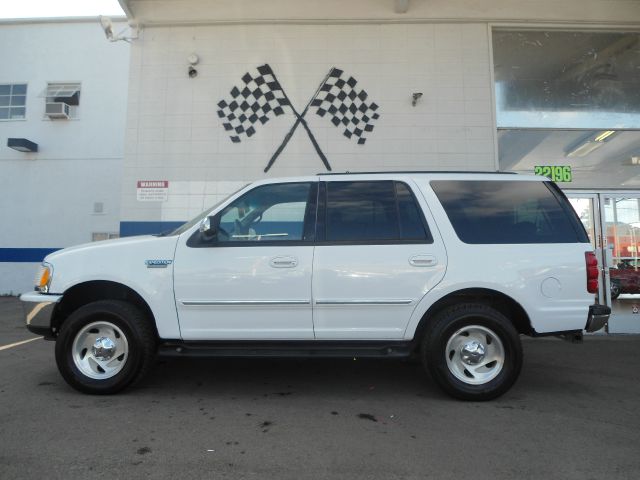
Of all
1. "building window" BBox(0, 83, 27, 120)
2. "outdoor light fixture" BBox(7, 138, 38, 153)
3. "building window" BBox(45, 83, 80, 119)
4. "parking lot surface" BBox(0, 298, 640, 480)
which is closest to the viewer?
"parking lot surface" BBox(0, 298, 640, 480)

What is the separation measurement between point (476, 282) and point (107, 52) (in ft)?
39.9

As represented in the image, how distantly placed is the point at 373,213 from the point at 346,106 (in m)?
4.44

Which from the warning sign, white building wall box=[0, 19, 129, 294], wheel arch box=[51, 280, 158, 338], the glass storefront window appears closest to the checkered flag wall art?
the warning sign

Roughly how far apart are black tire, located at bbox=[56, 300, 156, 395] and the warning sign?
14.0ft

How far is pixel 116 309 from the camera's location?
4.07 m

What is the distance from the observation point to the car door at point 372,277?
13.1 ft

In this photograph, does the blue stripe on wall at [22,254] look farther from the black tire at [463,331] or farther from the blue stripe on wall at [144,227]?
the black tire at [463,331]

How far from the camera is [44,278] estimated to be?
4.19 meters

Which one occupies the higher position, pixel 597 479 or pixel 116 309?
pixel 116 309

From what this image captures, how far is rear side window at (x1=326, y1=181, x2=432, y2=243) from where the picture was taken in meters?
4.13

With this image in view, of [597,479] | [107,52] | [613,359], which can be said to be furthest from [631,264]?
[107,52]

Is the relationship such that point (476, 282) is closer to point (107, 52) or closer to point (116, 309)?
point (116, 309)

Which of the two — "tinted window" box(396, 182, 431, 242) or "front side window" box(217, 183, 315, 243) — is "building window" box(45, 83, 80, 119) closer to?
"front side window" box(217, 183, 315, 243)

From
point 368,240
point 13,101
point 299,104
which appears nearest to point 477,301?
point 368,240
